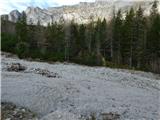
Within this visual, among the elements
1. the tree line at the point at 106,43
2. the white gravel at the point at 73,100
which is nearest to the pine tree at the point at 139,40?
the tree line at the point at 106,43

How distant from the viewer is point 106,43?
73.3 meters

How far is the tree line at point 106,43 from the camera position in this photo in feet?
178

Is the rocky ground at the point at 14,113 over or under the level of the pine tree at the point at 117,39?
under

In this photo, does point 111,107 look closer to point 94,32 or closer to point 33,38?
point 33,38

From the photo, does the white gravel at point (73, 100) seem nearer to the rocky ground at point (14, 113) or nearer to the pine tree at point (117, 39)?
the rocky ground at point (14, 113)

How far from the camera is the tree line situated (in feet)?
178

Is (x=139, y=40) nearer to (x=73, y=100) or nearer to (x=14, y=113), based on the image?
(x=73, y=100)

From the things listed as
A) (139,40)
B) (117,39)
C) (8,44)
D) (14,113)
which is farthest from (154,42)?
(14,113)

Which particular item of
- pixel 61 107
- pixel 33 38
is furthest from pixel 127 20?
pixel 61 107

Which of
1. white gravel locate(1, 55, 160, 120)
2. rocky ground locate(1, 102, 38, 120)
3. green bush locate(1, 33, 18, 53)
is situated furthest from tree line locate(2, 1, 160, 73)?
rocky ground locate(1, 102, 38, 120)

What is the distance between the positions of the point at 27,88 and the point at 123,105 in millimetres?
5239

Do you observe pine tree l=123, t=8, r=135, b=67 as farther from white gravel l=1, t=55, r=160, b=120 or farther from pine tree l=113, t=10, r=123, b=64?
white gravel l=1, t=55, r=160, b=120

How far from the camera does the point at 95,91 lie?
1919 cm

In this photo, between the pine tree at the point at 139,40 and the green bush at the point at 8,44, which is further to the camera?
the pine tree at the point at 139,40
